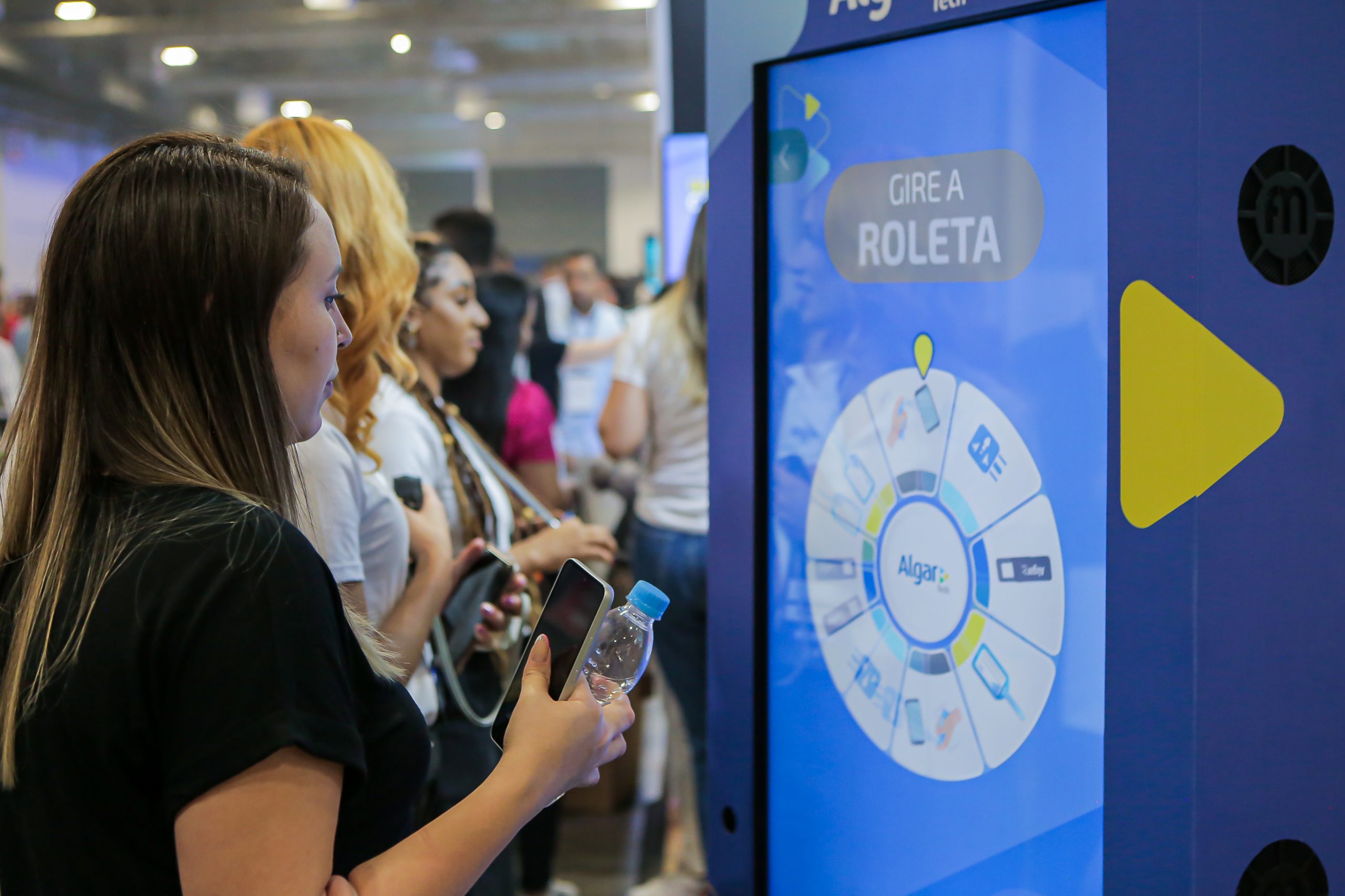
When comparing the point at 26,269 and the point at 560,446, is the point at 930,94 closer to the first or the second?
the point at 560,446

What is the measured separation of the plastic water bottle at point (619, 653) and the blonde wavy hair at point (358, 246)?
65cm

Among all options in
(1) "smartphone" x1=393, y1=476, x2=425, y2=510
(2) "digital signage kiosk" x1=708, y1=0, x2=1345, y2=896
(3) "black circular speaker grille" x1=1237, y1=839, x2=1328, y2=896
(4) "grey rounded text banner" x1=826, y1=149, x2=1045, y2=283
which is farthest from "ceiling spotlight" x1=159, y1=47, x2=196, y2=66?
(3) "black circular speaker grille" x1=1237, y1=839, x2=1328, y2=896

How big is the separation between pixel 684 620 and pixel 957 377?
66.9 inches

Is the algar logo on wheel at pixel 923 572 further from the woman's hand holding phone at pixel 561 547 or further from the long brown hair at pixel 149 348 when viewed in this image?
the woman's hand holding phone at pixel 561 547

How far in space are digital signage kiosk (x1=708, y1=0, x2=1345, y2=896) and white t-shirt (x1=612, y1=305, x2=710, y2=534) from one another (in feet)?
4.66

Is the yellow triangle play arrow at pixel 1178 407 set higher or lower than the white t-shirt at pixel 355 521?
higher

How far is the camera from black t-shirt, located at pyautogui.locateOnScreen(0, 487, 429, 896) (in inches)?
Result: 30.2

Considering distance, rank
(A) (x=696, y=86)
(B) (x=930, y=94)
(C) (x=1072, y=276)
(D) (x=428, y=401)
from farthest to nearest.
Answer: (A) (x=696, y=86) → (D) (x=428, y=401) → (B) (x=930, y=94) → (C) (x=1072, y=276)

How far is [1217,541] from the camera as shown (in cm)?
85

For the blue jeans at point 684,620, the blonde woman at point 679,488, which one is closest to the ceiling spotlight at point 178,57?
the blonde woman at point 679,488

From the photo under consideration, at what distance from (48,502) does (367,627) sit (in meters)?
0.27

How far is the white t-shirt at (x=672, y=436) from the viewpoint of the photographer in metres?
2.77

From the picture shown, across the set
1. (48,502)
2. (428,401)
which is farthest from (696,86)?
(48,502)

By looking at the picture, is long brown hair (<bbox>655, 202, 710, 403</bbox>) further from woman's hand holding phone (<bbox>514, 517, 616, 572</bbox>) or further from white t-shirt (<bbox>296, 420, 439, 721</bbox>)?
white t-shirt (<bbox>296, 420, 439, 721</bbox>)
